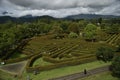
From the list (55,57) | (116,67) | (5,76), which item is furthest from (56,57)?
(116,67)

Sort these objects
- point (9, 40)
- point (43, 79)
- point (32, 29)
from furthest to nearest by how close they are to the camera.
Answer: point (32, 29), point (9, 40), point (43, 79)

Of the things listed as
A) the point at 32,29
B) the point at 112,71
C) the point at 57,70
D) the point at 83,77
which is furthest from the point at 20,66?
the point at 32,29

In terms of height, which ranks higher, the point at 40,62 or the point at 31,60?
the point at 31,60

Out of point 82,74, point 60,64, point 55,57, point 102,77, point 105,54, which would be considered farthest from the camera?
point 55,57

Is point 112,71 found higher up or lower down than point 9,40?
lower down

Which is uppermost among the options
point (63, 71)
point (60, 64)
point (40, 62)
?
point (60, 64)

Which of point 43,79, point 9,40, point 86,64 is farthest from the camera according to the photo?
point 9,40

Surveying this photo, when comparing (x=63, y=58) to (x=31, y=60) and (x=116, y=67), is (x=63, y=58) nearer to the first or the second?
(x=31, y=60)

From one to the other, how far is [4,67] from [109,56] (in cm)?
3353

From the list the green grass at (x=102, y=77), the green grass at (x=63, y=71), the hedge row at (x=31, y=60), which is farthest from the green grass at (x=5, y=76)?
the green grass at (x=102, y=77)

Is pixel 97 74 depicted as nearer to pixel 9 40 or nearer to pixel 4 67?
pixel 4 67

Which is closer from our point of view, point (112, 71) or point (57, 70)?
point (112, 71)

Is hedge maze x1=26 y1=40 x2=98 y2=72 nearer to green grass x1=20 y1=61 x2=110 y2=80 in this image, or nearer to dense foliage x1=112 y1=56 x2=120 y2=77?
green grass x1=20 y1=61 x2=110 y2=80

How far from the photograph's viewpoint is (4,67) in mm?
56375
